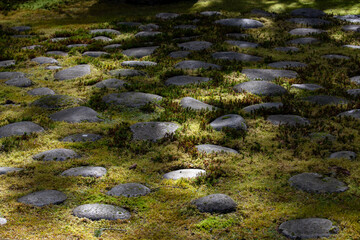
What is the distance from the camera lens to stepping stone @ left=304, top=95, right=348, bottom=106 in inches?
255

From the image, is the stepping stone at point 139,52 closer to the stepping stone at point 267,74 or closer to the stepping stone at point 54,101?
the stepping stone at point 267,74

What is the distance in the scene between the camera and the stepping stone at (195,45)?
9.73 meters

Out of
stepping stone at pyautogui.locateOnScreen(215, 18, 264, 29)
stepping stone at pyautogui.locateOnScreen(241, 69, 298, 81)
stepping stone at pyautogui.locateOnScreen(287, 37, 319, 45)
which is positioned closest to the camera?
stepping stone at pyautogui.locateOnScreen(241, 69, 298, 81)

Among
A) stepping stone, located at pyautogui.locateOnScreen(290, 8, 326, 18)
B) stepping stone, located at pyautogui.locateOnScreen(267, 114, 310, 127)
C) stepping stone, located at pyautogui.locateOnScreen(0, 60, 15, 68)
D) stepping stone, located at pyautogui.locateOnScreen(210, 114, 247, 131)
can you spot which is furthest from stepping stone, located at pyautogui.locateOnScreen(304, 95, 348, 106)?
stepping stone, located at pyautogui.locateOnScreen(290, 8, 326, 18)

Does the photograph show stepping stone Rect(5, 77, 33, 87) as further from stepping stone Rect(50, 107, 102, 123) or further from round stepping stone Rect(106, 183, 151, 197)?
round stepping stone Rect(106, 183, 151, 197)

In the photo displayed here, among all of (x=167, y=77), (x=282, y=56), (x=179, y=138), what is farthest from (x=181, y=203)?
(x=282, y=56)

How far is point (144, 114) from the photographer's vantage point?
615cm

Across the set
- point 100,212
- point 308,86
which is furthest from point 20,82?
point 308,86

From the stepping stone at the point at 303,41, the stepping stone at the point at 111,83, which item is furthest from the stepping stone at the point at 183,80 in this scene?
the stepping stone at the point at 303,41

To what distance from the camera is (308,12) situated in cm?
1352

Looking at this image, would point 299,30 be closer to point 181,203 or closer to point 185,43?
point 185,43

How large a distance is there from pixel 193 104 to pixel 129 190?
2515mm

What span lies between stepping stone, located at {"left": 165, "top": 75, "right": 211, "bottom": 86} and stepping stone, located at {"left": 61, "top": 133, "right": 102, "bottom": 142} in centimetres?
234

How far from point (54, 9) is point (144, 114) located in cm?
945
